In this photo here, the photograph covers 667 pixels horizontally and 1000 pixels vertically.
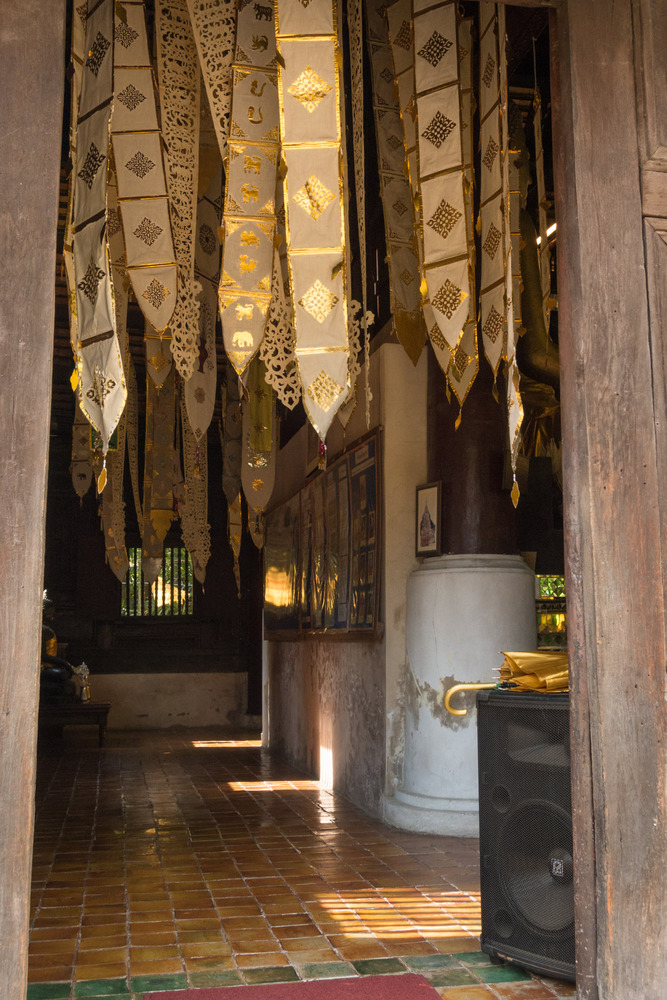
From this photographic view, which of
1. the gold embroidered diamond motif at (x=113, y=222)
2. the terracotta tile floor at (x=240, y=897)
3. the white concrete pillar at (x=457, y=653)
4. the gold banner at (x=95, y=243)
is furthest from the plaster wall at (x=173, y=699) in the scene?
the gold banner at (x=95, y=243)

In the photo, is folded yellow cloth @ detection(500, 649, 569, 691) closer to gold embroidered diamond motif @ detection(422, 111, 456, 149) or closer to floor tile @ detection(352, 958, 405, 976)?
floor tile @ detection(352, 958, 405, 976)

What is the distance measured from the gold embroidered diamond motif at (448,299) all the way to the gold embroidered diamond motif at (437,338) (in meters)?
0.07

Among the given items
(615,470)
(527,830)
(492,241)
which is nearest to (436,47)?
(492,241)

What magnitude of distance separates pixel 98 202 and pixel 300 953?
101 inches

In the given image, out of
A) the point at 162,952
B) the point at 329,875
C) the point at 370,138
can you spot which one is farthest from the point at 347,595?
the point at 162,952

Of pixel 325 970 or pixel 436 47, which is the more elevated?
pixel 436 47

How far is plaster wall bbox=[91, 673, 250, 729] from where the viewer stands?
13.1m

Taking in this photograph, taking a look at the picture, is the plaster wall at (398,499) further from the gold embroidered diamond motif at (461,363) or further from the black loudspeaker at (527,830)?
the black loudspeaker at (527,830)

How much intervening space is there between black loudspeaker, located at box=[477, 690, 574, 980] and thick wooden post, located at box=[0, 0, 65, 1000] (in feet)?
4.94

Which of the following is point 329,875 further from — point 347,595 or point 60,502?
point 60,502

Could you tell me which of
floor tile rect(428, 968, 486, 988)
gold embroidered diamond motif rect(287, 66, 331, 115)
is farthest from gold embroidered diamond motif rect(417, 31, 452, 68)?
floor tile rect(428, 968, 486, 988)

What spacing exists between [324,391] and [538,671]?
1.10 metres

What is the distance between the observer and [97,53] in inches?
123

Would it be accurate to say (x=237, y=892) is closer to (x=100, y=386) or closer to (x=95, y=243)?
(x=100, y=386)
